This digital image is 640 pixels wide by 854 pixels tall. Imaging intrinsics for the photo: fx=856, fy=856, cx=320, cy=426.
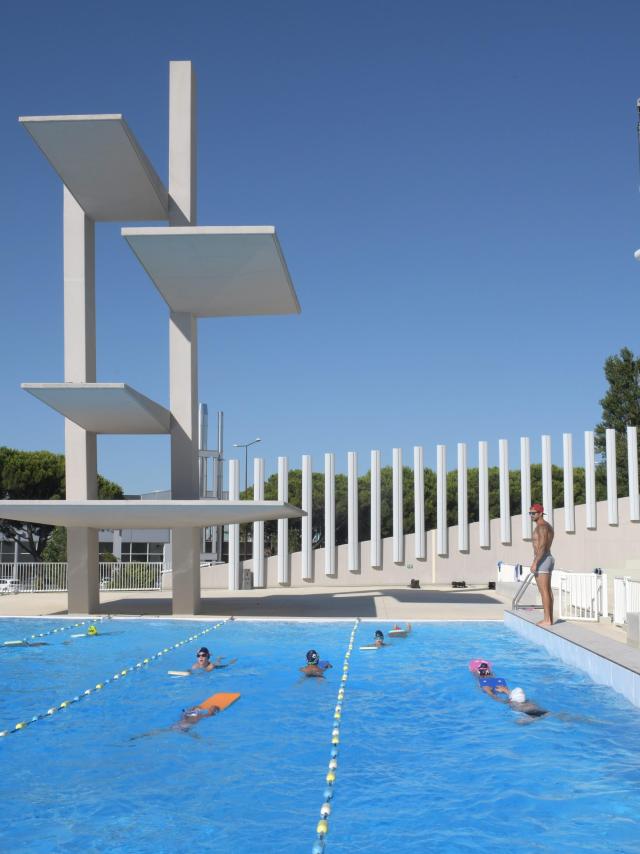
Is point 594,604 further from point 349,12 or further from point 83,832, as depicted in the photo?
point 349,12

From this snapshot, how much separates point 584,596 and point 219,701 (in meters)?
7.18

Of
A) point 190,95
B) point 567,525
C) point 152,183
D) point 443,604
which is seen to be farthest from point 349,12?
point 567,525

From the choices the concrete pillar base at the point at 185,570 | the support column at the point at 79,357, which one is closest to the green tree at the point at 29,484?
the support column at the point at 79,357

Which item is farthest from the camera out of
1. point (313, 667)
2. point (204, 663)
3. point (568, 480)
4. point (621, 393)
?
point (621, 393)

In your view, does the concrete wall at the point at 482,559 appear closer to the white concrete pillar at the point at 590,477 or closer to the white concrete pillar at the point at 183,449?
the white concrete pillar at the point at 590,477

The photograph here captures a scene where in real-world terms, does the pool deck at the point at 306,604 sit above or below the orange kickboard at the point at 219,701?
below

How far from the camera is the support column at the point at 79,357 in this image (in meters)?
16.4

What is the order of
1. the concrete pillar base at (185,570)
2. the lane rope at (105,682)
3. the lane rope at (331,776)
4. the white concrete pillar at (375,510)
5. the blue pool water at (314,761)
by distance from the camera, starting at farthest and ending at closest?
the white concrete pillar at (375,510) → the concrete pillar base at (185,570) → the lane rope at (105,682) → the blue pool water at (314,761) → the lane rope at (331,776)

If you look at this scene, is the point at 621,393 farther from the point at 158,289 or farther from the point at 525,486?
the point at 158,289

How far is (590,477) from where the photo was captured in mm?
24281

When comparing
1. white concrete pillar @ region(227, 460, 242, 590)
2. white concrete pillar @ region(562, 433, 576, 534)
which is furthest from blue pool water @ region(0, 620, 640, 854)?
white concrete pillar @ region(562, 433, 576, 534)

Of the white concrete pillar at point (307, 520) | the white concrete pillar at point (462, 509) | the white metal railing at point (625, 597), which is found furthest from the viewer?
the white concrete pillar at point (462, 509)

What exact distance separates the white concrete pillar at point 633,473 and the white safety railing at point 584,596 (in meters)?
10.0

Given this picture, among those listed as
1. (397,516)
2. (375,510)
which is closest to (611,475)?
(397,516)
